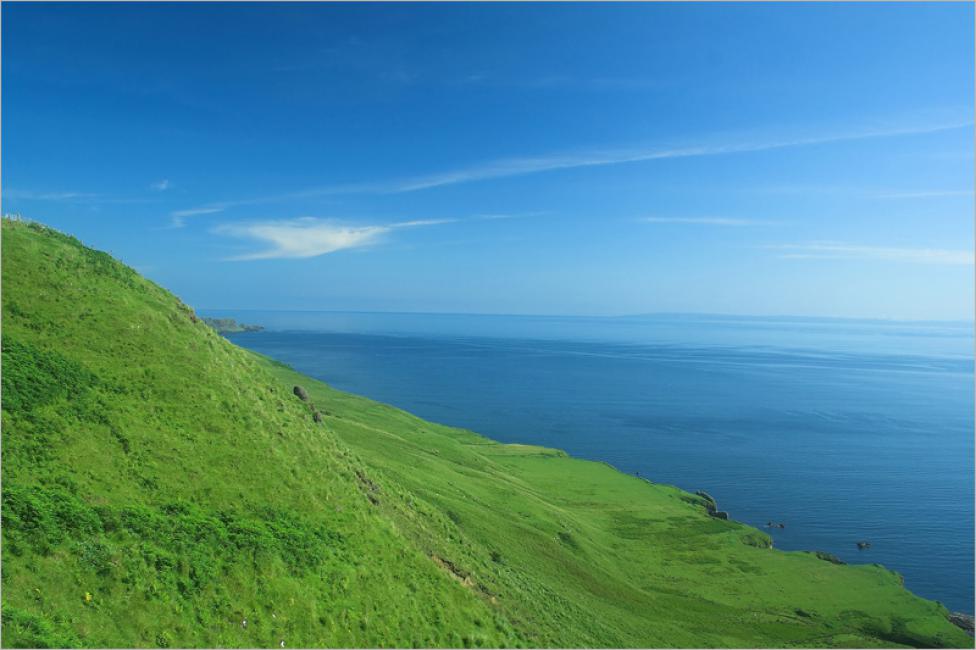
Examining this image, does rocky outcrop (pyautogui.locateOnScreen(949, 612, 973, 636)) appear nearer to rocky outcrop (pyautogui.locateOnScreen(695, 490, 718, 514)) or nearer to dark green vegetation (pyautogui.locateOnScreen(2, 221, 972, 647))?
dark green vegetation (pyautogui.locateOnScreen(2, 221, 972, 647))

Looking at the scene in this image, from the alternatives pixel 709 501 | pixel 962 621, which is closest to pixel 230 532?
pixel 962 621

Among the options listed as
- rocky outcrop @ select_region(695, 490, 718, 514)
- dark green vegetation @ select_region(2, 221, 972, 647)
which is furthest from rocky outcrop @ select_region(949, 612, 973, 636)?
rocky outcrop @ select_region(695, 490, 718, 514)

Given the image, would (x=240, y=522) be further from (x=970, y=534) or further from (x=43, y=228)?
(x=970, y=534)

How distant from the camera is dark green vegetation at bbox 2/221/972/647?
21.6m

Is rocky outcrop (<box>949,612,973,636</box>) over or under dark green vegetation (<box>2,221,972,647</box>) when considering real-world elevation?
under

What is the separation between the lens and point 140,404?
31406 mm

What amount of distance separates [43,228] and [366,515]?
38.3 m

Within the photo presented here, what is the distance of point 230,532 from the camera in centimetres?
2697

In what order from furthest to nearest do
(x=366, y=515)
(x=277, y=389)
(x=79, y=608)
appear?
(x=277, y=389)
(x=366, y=515)
(x=79, y=608)

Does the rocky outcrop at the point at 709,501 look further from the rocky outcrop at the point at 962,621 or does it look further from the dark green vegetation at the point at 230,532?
the rocky outcrop at the point at 962,621

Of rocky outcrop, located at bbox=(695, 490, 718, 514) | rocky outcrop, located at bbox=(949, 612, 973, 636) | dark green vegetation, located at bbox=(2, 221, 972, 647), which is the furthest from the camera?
rocky outcrop, located at bbox=(695, 490, 718, 514)

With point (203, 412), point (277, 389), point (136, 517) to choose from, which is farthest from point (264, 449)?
point (277, 389)

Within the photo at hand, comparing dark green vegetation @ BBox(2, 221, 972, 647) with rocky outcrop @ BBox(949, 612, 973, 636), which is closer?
dark green vegetation @ BBox(2, 221, 972, 647)

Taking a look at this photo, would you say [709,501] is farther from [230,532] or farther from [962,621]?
[230,532]
